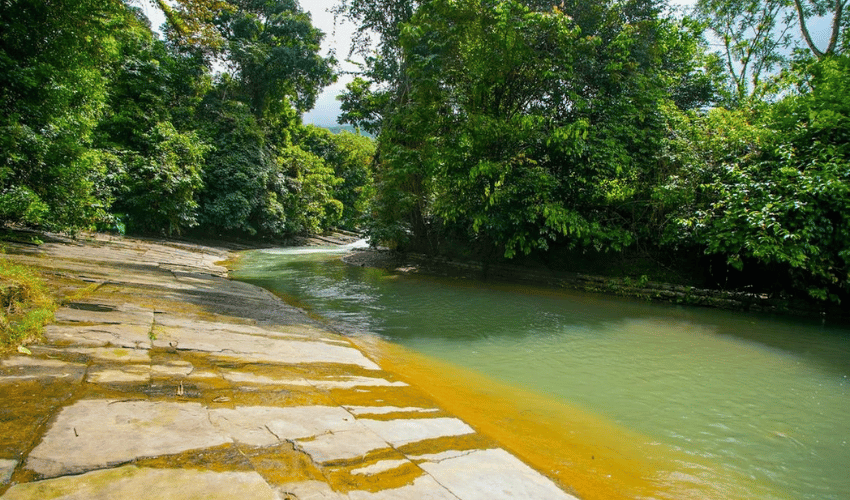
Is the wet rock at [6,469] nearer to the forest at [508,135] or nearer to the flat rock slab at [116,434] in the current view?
the flat rock slab at [116,434]

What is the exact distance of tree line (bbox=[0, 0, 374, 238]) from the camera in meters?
6.72

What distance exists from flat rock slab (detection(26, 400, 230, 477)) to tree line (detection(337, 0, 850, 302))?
9193 millimetres

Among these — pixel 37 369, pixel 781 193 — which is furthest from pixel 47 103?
pixel 781 193

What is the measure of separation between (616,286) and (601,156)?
3.35 metres

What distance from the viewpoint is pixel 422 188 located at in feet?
47.3

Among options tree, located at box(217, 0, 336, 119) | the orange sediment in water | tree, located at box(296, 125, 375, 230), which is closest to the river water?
the orange sediment in water

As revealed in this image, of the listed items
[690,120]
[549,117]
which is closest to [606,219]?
[549,117]

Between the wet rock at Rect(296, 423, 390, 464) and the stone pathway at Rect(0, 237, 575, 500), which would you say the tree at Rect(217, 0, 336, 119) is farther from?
the wet rock at Rect(296, 423, 390, 464)

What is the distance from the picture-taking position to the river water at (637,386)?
9.32 ft

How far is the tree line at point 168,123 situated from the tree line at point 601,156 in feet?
15.9

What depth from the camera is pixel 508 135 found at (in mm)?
10984

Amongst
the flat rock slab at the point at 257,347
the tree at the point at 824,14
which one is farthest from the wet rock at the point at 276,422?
the tree at the point at 824,14

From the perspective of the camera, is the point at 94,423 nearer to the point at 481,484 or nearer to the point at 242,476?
the point at 242,476

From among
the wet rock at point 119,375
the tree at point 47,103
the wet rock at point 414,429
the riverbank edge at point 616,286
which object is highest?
the tree at point 47,103
